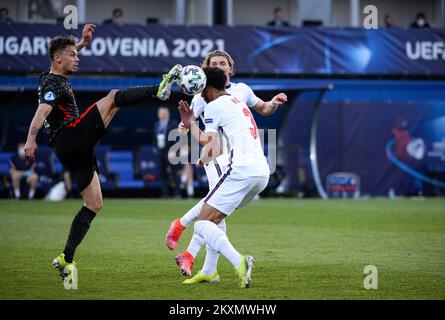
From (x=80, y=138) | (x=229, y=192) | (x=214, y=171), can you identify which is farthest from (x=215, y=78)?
(x=80, y=138)

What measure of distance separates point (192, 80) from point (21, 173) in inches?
643

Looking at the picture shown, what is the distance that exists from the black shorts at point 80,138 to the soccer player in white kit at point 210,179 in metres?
0.87

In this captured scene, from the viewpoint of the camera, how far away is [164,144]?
78.2 ft

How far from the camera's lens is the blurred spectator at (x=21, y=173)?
78.5 ft

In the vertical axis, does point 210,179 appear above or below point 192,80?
below

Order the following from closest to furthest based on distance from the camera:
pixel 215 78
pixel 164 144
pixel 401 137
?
1. pixel 215 78
2. pixel 164 144
3. pixel 401 137

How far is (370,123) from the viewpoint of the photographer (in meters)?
27.3

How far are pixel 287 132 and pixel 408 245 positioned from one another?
14.1m

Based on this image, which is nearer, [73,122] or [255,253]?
[73,122]

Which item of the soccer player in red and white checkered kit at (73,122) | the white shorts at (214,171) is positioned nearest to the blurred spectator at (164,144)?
the white shorts at (214,171)

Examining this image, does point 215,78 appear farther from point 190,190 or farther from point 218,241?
point 190,190
